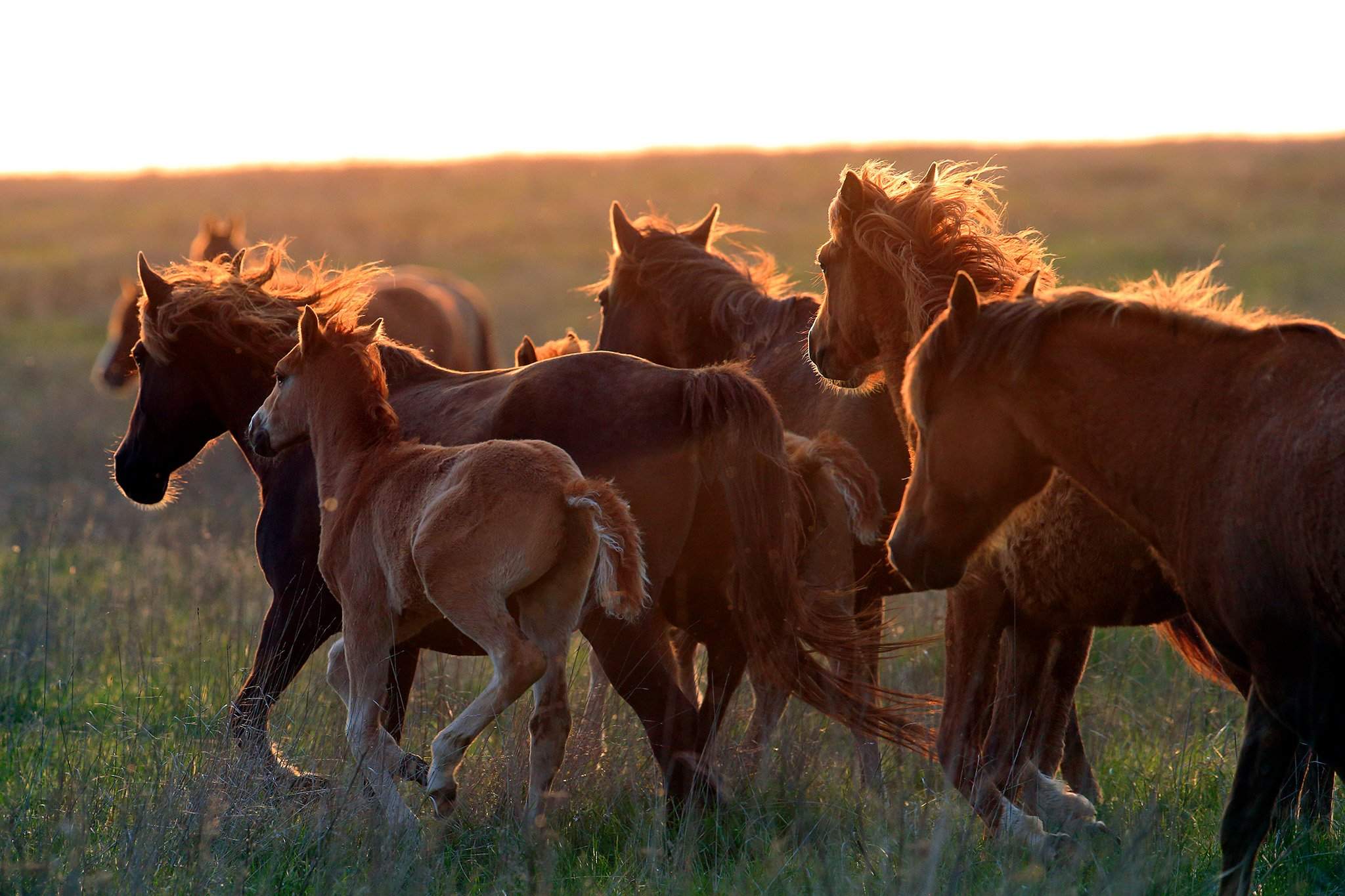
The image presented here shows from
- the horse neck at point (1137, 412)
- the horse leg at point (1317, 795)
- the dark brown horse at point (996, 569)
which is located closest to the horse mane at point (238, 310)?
the dark brown horse at point (996, 569)

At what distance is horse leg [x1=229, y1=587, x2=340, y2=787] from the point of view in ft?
15.1

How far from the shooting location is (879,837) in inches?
149

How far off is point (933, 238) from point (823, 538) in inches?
46.4

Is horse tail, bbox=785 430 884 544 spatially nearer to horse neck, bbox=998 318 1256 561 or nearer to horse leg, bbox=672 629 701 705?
horse leg, bbox=672 629 701 705

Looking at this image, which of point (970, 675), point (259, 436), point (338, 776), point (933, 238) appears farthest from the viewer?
point (933, 238)

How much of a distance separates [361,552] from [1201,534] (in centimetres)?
247

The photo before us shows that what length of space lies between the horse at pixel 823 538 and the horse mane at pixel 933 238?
532 millimetres

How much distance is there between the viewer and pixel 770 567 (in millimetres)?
4590

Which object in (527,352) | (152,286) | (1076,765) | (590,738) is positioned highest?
(152,286)

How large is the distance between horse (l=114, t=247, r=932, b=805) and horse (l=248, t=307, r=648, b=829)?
0.29 metres

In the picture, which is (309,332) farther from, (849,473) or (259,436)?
(849,473)

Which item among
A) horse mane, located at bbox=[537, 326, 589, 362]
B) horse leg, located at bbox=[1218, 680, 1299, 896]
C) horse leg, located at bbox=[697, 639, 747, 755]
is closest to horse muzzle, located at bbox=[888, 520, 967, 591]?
horse leg, located at bbox=[1218, 680, 1299, 896]

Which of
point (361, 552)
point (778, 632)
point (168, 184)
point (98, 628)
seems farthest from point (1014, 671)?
point (168, 184)

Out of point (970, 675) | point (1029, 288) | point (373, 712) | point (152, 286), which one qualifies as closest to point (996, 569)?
point (970, 675)
